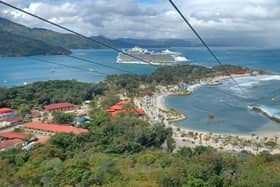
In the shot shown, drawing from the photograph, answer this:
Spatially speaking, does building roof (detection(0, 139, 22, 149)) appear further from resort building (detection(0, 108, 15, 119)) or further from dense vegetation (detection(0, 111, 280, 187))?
resort building (detection(0, 108, 15, 119))

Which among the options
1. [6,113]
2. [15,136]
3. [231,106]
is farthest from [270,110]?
[6,113]

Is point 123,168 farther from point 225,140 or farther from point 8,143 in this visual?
point 8,143

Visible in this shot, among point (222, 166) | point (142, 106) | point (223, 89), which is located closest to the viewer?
point (222, 166)

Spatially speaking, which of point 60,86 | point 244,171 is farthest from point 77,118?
point 244,171

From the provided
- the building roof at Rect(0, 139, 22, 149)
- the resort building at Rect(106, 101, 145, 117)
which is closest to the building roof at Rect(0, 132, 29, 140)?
the building roof at Rect(0, 139, 22, 149)

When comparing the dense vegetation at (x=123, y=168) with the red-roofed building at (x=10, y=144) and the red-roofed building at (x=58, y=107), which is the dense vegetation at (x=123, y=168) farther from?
the red-roofed building at (x=58, y=107)

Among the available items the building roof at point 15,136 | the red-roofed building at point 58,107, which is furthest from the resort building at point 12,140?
the red-roofed building at point 58,107

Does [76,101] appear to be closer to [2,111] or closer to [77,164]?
[2,111]
